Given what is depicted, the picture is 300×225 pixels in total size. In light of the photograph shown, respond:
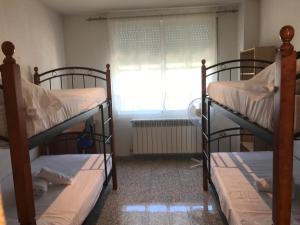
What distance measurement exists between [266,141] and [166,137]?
331 centimetres

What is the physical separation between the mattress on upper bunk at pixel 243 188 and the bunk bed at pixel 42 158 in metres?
1.05

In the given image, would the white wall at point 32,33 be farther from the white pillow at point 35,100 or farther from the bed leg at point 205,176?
the bed leg at point 205,176

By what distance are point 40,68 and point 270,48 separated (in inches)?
114

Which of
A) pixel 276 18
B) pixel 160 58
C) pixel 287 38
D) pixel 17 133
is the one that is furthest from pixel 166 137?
pixel 287 38

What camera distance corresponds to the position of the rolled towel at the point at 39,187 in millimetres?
2197

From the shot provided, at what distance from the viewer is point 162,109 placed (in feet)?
14.9

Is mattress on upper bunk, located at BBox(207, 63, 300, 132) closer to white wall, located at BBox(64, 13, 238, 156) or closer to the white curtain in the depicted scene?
the white curtain

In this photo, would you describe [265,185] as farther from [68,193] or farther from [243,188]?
[68,193]

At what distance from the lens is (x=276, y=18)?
131 inches

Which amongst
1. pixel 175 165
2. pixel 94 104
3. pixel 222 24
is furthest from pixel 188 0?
pixel 175 165

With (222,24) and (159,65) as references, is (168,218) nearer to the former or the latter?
(159,65)

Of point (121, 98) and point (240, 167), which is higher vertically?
point (121, 98)

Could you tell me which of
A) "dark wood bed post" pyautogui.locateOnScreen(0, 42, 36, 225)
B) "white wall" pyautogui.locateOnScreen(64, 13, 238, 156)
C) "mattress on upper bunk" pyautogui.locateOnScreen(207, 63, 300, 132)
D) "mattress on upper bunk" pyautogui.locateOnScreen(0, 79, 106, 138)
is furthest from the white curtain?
"dark wood bed post" pyautogui.locateOnScreen(0, 42, 36, 225)

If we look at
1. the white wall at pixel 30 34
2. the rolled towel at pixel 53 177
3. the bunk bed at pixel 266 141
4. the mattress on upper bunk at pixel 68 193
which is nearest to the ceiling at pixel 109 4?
the white wall at pixel 30 34
